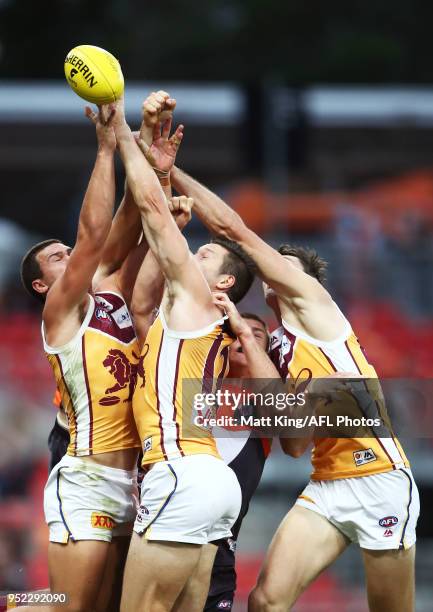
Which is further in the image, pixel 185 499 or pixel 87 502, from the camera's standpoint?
pixel 87 502

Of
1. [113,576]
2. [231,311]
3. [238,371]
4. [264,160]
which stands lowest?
[113,576]

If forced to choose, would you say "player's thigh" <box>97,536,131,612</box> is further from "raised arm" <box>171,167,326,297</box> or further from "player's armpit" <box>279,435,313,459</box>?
"raised arm" <box>171,167,326,297</box>

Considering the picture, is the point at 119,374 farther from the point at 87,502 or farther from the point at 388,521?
the point at 388,521

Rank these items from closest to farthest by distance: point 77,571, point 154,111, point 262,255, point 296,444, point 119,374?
1. point 77,571
2. point 154,111
3. point 119,374
4. point 262,255
5. point 296,444

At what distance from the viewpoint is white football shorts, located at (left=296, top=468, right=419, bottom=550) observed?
21.4ft

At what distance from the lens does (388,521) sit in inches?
257

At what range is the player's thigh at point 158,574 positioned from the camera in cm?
579

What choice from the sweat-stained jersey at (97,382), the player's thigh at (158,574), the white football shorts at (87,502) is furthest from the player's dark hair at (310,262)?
the player's thigh at (158,574)

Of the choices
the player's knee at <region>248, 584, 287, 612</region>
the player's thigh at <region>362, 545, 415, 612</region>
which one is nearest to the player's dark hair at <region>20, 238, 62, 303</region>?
the player's knee at <region>248, 584, 287, 612</region>

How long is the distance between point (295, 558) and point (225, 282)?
166 cm

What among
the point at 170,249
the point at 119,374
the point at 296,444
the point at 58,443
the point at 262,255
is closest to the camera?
the point at 170,249

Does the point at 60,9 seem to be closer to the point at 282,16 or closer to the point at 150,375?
the point at 282,16

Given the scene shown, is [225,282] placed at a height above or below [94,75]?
below

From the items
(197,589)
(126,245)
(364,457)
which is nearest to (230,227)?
(126,245)
